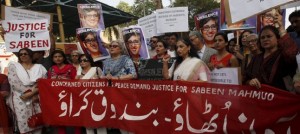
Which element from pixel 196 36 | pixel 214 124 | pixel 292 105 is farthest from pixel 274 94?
pixel 196 36

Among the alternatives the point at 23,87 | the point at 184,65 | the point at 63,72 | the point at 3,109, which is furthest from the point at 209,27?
the point at 3,109

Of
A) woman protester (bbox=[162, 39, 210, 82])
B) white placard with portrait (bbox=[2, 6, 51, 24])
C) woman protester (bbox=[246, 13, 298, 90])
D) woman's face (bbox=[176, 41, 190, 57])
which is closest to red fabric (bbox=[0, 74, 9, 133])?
white placard with portrait (bbox=[2, 6, 51, 24])

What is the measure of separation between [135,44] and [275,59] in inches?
95.6

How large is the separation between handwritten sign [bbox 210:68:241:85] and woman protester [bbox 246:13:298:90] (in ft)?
0.53

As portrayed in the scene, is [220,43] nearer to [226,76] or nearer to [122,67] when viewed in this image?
[226,76]

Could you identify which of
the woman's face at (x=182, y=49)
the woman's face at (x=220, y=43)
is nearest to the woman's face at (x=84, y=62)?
the woman's face at (x=182, y=49)

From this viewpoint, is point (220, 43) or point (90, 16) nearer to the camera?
point (220, 43)

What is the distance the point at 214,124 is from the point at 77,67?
8.77 ft

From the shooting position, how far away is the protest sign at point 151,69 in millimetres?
4504

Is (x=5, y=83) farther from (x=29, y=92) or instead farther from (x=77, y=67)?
(x=77, y=67)

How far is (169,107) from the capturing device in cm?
397

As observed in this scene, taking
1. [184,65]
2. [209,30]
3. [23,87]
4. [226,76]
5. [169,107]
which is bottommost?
[169,107]

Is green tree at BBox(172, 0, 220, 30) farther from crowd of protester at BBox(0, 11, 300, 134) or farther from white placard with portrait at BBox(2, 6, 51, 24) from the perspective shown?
crowd of protester at BBox(0, 11, 300, 134)

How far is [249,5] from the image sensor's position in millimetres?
3311
